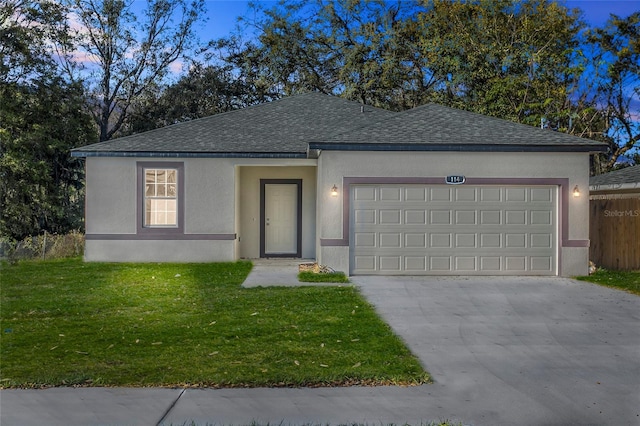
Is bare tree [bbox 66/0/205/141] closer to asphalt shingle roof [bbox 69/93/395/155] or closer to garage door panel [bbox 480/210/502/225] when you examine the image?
asphalt shingle roof [bbox 69/93/395/155]

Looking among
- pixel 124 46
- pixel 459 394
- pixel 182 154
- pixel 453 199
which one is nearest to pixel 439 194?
pixel 453 199

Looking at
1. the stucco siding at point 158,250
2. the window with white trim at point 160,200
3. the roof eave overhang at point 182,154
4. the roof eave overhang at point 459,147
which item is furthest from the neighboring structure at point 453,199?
the window with white trim at point 160,200

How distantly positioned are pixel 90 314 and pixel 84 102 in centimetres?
1781

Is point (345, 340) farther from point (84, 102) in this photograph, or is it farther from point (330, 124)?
point (84, 102)

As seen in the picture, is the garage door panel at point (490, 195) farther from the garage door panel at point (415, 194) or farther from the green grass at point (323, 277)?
the green grass at point (323, 277)

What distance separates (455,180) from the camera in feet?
40.8

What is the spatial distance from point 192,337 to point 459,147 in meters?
7.97

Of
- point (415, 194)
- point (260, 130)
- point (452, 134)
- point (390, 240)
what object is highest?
point (260, 130)

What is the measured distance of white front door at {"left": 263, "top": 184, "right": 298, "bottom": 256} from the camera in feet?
52.3

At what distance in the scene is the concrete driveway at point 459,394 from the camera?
435 centimetres

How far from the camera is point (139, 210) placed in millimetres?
14555

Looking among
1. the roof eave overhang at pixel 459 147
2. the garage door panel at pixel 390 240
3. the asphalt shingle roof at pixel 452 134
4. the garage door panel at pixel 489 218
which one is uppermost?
the asphalt shingle roof at pixel 452 134

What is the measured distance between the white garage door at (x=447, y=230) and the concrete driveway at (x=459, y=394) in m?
4.48

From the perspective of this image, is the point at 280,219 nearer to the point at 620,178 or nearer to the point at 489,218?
the point at 489,218
